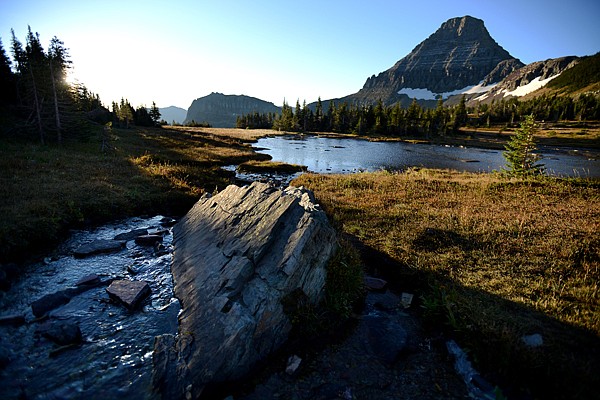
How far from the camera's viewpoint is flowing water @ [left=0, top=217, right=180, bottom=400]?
246 inches

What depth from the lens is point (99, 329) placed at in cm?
795

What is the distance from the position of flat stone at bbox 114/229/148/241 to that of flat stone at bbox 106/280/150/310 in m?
4.43

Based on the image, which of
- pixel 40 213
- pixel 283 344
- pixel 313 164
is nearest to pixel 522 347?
pixel 283 344

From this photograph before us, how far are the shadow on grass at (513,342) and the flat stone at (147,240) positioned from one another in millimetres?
11986

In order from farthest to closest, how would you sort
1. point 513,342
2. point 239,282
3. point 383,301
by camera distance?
point 383,301 < point 239,282 < point 513,342

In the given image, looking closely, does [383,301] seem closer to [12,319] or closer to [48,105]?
[12,319]

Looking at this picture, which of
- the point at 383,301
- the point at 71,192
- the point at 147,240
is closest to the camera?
the point at 383,301

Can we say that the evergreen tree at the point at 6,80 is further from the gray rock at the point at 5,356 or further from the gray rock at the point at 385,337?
the gray rock at the point at 385,337

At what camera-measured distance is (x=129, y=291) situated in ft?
30.7

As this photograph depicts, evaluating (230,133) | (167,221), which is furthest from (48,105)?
(230,133)

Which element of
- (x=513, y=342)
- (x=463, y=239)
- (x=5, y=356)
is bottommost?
(x=5, y=356)

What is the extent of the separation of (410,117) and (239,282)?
450ft

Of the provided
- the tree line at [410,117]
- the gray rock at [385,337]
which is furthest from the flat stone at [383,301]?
the tree line at [410,117]

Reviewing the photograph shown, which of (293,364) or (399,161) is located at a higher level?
(399,161)
